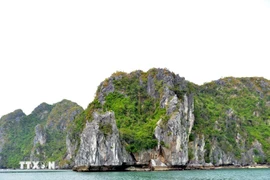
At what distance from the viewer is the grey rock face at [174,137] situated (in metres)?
69.5

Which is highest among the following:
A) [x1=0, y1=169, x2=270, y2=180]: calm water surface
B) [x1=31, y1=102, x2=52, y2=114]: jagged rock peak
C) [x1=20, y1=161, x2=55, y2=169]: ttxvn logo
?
[x1=31, y1=102, x2=52, y2=114]: jagged rock peak

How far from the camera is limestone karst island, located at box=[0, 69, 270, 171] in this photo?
219ft

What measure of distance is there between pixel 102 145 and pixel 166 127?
593 inches

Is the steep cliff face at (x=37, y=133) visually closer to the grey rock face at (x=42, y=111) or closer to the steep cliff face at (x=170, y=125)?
the grey rock face at (x=42, y=111)

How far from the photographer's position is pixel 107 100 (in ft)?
278

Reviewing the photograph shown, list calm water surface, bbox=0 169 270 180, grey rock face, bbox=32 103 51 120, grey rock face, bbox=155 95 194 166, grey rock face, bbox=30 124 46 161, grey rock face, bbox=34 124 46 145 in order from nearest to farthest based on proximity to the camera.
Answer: calm water surface, bbox=0 169 270 180, grey rock face, bbox=155 95 194 166, grey rock face, bbox=30 124 46 161, grey rock face, bbox=34 124 46 145, grey rock face, bbox=32 103 51 120

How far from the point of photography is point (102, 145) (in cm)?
6475

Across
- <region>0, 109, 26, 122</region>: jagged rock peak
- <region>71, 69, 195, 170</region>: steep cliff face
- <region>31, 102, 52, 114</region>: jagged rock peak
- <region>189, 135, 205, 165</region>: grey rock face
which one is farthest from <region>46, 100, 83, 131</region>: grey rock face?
<region>189, 135, 205, 165</region>: grey rock face

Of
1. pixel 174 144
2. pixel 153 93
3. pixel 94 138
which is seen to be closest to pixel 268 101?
pixel 153 93

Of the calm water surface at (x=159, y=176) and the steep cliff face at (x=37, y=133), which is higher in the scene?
the steep cliff face at (x=37, y=133)

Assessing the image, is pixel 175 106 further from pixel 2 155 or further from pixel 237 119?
pixel 2 155

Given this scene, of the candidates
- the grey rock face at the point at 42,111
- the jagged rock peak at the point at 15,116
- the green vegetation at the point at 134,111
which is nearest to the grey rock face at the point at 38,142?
the grey rock face at the point at 42,111

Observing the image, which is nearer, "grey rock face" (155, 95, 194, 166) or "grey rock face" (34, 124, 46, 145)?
"grey rock face" (155, 95, 194, 166)

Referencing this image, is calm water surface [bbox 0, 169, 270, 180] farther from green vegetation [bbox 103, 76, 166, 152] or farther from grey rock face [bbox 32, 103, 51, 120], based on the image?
grey rock face [bbox 32, 103, 51, 120]
